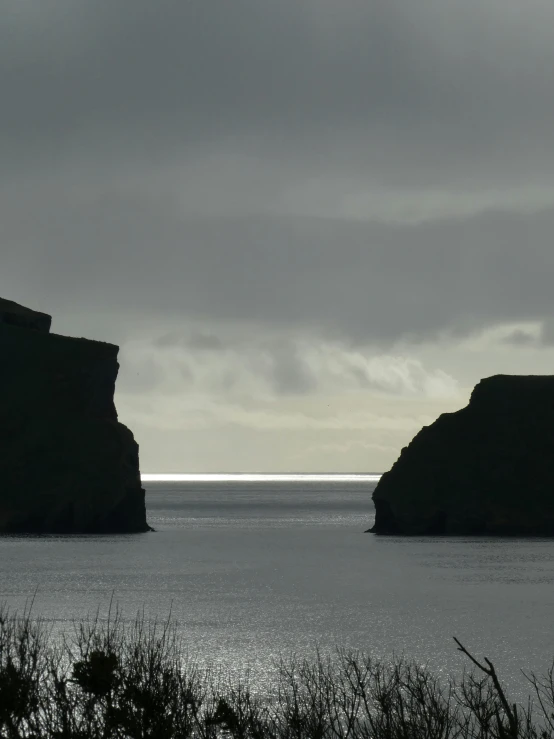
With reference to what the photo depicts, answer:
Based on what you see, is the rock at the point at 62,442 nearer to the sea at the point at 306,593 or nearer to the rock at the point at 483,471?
the sea at the point at 306,593

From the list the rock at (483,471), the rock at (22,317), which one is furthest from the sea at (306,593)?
the rock at (22,317)

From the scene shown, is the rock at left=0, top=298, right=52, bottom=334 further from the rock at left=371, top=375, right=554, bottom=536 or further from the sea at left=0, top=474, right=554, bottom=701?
the rock at left=371, top=375, right=554, bottom=536

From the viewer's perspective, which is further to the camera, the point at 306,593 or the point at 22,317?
the point at 22,317

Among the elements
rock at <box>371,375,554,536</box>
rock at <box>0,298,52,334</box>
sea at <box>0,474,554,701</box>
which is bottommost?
sea at <box>0,474,554,701</box>

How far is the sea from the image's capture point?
64562mm

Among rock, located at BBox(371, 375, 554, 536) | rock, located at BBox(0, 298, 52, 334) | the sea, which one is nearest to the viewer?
the sea

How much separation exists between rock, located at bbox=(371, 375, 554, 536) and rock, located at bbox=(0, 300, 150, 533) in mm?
42143

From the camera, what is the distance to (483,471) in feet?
556

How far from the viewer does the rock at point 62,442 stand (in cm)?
16175

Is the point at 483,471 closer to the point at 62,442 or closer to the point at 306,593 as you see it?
the point at 62,442

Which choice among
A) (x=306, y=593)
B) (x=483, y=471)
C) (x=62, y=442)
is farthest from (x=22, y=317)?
(x=306, y=593)

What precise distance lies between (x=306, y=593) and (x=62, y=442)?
75045mm

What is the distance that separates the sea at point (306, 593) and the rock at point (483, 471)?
3.97 meters

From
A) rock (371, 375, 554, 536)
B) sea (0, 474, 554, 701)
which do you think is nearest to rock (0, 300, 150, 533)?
sea (0, 474, 554, 701)
